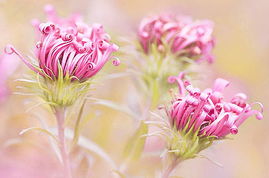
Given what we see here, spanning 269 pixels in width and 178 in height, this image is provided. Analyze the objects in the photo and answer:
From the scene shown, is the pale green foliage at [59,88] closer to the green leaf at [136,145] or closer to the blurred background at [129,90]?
the blurred background at [129,90]

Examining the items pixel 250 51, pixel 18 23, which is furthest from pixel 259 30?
pixel 18 23

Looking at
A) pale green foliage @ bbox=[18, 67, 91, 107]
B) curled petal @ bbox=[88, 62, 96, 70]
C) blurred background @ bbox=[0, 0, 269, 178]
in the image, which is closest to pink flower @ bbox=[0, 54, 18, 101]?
blurred background @ bbox=[0, 0, 269, 178]

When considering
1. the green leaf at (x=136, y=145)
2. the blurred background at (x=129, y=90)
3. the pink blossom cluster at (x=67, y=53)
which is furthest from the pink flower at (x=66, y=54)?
the green leaf at (x=136, y=145)

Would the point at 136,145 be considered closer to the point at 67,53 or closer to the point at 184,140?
the point at 184,140

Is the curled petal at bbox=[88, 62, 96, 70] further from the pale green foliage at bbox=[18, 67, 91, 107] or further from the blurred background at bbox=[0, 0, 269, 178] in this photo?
the blurred background at bbox=[0, 0, 269, 178]

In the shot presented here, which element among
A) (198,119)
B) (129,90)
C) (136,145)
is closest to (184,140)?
(198,119)

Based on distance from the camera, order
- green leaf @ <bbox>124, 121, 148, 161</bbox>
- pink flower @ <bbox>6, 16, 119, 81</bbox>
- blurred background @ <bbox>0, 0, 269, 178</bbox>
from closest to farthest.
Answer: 1. pink flower @ <bbox>6, 16, 119, 81</bbox>
2. green leaf @ <bbox>124, 121, 148, 161</bbox>
3. blurred background @ <bbox>0, 0, 269, 178</bbox>

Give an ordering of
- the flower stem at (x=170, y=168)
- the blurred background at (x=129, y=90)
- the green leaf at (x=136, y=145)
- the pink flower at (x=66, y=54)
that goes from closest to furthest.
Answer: the pink flower at (x=66, y=54) → the flower stem at (x=170, y=168) → the green leaf at (x=136, y=145) → the blurred background at (x=129, y=90)
